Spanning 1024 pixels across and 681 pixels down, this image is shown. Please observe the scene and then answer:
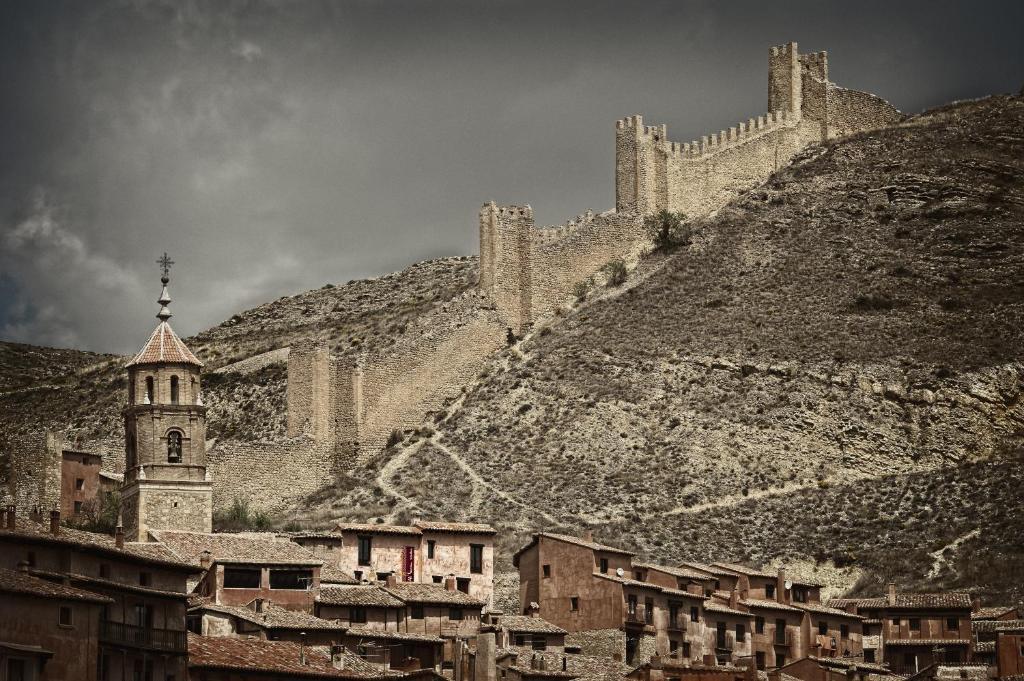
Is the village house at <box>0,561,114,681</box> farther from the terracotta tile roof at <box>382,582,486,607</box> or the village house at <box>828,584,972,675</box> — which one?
the village house at <box>828,584,972,675</box>

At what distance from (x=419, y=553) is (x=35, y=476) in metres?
22.9

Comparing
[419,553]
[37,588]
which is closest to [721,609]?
[419,553]

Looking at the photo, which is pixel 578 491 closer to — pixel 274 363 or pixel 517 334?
pixel 517 334

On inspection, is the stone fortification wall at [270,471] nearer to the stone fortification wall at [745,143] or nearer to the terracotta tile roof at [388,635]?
the stone fortification wall at [745,143]

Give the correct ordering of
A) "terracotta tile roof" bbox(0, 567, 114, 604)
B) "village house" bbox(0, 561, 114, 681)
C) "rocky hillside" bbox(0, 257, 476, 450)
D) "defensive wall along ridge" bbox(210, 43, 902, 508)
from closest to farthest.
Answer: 1. "village house" bbox(0, 561, 114, 681)
2. "terracotta tile roof" bbox(0, 567, 114, 604)
3. "defensive wall along ridge" bbox(210, 43, 902, 508)
4. "rocky hillside" bbox(0, 257, 476, 450)

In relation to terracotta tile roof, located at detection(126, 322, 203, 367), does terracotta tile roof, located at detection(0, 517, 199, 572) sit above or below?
below

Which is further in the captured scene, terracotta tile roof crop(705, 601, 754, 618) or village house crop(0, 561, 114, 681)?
terracotta tile roof crop(705, 601, 754, 618)

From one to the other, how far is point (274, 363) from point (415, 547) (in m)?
46.9

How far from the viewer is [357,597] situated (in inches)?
3078

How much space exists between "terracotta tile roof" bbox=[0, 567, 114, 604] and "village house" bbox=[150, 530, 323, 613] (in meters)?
17.9

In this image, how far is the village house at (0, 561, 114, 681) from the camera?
54.2 m

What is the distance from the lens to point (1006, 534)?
10138cm

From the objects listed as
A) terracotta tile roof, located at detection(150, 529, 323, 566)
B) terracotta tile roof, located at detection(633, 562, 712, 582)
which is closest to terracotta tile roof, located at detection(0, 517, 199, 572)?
terracotta tile roof, located at detection(150, 529, 323, 566)

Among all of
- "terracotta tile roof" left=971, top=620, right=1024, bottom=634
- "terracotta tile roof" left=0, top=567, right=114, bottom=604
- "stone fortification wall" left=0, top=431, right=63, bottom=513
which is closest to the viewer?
"terracotta tile roof" left=0, top=567, right=114, bottom=604
